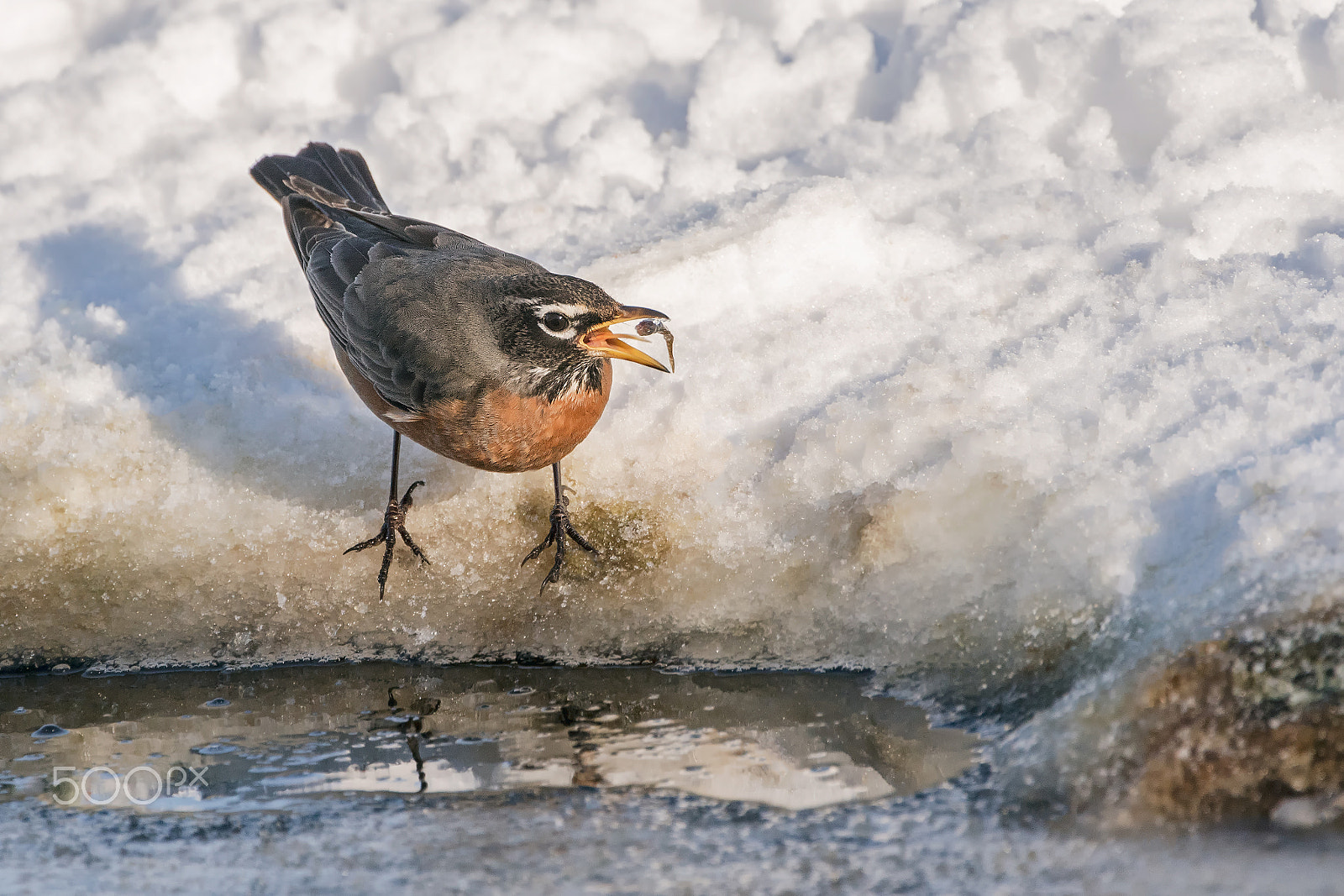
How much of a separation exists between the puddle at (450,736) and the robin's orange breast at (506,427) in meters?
0.81

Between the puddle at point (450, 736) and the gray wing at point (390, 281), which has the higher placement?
the gray wing at point (390, 281)

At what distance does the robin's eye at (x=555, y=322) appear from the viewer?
14.5 feet

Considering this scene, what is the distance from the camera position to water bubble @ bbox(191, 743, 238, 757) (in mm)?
3949

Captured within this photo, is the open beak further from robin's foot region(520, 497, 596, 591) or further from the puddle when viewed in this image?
the puddle

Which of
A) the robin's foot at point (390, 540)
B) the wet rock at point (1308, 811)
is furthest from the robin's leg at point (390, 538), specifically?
the wet rock at point (1308, 811)

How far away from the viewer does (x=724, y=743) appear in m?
3.76

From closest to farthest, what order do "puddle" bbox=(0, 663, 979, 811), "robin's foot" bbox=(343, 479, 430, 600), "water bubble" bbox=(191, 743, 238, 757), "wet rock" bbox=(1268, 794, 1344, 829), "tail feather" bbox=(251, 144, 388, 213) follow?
"wet rock" bbox=(1268, 794, 1344, 829) → "puddle" bbox=(0, 663, 979, 811) → "water bubble" bbox=(191, 743, 238, 757) → "robin's foot" bbox=(343, 479, 430, 600) → "tail feather" bbox=(251, 144, 388, 213)

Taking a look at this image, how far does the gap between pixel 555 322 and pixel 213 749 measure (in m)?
1.91

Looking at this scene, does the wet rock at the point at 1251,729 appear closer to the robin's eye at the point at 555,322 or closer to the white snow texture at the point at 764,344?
the white snow texture at the point at 764,344

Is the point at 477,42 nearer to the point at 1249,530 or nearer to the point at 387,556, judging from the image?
the point at 387,556

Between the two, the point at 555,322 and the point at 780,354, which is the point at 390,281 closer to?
the point at 555,322

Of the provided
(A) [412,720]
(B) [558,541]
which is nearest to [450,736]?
(A) [412,720]

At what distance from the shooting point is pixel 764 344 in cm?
525

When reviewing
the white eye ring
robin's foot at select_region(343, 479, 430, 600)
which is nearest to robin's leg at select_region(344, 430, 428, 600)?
robin's foot at select_region(343, 479, 430, 600)
